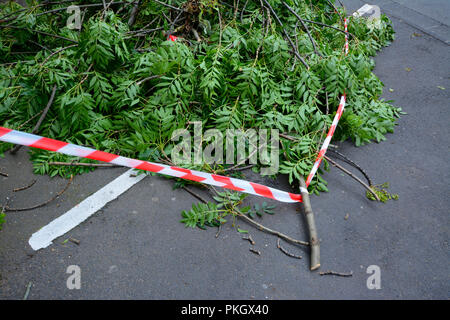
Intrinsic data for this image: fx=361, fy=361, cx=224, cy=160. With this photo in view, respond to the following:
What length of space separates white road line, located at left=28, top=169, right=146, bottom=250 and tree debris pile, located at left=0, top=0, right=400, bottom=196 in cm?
33

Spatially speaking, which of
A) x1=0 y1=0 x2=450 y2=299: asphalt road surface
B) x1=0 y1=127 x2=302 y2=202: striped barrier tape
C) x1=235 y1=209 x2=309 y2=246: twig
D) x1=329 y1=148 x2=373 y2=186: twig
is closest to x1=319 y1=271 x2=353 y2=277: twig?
x1=0 y1=0 x2=450 y2=299: asphalt road surface

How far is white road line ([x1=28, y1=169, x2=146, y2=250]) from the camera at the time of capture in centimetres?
289

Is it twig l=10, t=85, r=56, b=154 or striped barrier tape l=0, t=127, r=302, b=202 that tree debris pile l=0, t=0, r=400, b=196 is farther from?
striped barrier tape l=0, t=127, r=302, b=202

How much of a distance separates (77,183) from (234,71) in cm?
193

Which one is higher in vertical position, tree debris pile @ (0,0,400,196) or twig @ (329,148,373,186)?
tree debris pile @ (0,0,400,196)

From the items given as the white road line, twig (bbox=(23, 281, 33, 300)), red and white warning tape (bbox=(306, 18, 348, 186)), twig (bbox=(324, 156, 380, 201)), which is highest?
red and white warning tape (bbox=(306, 18, 348, 186))

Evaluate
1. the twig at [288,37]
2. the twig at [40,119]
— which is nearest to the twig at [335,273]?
the twig at [288,37]

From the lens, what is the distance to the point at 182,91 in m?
3.66

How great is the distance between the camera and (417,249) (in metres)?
2.99

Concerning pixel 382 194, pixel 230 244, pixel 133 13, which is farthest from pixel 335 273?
pixel 133 13

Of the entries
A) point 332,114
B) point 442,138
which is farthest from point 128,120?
point 442,138
